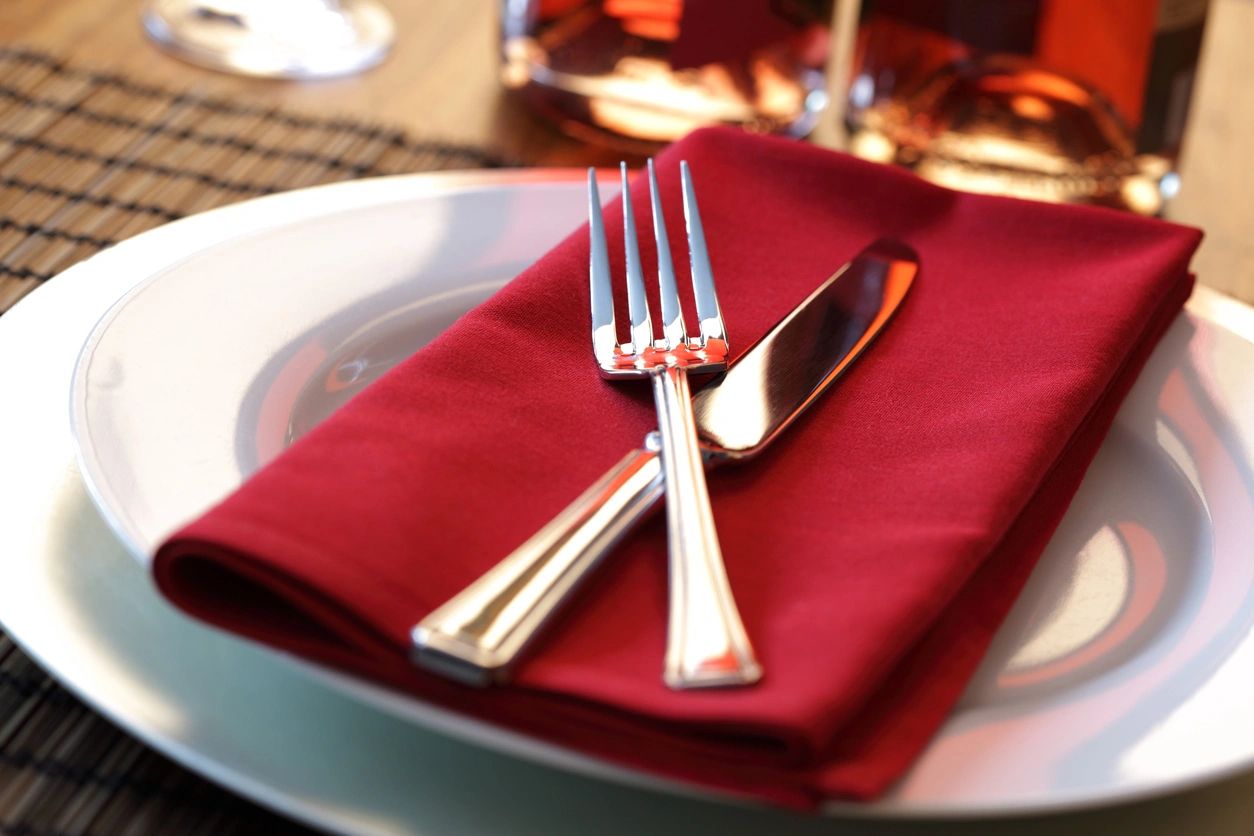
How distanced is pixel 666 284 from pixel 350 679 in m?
0.23

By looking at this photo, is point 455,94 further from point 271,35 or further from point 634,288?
point 634,288

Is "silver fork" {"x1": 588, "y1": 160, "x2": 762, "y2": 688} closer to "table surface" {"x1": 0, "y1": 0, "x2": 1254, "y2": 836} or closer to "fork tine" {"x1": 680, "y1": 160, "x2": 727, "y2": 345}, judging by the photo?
"fork tine" {"x1": 680, "y1": 160, "x2": 727, "y2": 345}

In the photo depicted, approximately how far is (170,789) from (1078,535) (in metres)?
0.30

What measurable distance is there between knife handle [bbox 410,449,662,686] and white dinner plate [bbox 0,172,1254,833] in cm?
1

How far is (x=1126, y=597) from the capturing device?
0.43 m

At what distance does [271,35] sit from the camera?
2.99 ft

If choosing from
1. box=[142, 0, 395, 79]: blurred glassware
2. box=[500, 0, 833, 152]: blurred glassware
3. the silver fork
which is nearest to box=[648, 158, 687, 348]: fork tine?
the silver fork

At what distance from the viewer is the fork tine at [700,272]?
50 centimetres

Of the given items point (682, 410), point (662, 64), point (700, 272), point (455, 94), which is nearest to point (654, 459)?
point (682, 410)

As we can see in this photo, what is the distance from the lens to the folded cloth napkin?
0.33 meters

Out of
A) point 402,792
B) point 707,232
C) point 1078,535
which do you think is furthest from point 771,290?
point 402,792

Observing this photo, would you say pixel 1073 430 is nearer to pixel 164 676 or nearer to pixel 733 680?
pixel 733 680

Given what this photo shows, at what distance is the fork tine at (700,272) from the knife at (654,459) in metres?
0.02

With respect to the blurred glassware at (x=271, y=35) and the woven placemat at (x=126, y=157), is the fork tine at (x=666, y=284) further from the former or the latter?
the blurred glassware at (x=271, y=35)
